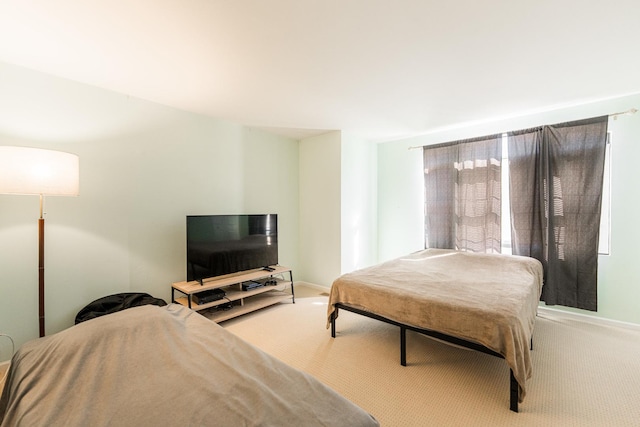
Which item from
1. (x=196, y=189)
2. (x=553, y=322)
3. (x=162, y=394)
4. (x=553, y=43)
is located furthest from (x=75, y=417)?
(x=553, y=322)

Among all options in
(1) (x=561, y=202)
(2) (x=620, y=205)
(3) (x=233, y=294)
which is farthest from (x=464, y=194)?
(3) (x=233, y=294)

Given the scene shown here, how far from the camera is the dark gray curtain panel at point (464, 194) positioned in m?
3.52

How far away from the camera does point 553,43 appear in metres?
1.86

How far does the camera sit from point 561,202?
3.07m

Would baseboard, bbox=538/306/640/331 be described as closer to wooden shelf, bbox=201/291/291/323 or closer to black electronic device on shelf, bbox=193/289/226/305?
wooden shelf, bbox=201/291/291/323

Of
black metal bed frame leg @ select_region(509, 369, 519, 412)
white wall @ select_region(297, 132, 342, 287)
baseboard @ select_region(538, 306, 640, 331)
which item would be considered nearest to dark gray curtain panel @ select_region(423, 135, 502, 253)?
baseboard @ select_region(538, 306, 640, 331)

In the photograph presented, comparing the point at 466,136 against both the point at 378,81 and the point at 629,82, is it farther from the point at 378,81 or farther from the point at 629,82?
the point at 378,81

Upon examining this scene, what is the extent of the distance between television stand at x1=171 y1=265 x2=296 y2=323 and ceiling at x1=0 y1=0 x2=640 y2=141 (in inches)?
78.8

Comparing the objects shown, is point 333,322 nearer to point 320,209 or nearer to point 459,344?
point 459,344

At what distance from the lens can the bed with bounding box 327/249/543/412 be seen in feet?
5.55

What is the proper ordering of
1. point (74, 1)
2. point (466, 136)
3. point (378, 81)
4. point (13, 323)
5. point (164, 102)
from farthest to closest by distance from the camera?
point (466, 136), point (164, 102), point (378, 81), point (13, 323), point (74, 1)

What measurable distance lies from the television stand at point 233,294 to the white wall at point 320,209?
0.75 m

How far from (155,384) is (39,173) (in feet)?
5.75

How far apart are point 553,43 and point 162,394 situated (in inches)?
121
